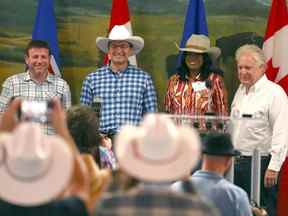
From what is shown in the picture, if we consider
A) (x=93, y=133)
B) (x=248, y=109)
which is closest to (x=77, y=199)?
(x=93, y=133)

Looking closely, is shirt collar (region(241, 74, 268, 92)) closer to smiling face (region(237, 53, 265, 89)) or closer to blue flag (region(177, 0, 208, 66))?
smiling face (region(237, 53, 265, 89))

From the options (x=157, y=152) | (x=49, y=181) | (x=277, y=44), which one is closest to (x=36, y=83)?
(x=277, y=44)

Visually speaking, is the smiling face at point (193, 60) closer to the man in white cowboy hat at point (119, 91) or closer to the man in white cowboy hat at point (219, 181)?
the man in white cowboy hat at point (119, 91)

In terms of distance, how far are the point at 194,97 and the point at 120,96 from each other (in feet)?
1.46

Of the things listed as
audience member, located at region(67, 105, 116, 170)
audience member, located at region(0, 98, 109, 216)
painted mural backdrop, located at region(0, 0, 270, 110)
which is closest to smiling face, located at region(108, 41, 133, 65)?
painted mural backdrop, located at region(0, 0, 270, 110)

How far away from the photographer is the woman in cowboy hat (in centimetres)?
622

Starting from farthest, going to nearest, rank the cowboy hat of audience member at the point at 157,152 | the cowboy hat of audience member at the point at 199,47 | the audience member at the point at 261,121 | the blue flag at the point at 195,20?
the blue flag at the point at 195,20 → the cowboy hat of audience member at the point at 199,47 → the audience member at the point at 261,121 → the cowboy hat of audience member at the point at 157,152

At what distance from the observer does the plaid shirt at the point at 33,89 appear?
644 centimetres

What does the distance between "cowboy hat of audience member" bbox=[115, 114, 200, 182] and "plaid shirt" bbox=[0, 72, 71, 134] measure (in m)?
3.32

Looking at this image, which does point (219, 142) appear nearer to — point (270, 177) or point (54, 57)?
point (270, 177)

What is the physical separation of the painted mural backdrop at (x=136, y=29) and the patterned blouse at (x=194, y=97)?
0.97 meters

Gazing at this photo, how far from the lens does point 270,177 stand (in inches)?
238

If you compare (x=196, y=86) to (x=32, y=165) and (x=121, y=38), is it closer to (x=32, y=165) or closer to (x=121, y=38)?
(x=121, y=38)

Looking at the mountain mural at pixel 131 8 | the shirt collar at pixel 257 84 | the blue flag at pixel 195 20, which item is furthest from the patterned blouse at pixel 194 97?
the mountain mural at pixel 131 8
